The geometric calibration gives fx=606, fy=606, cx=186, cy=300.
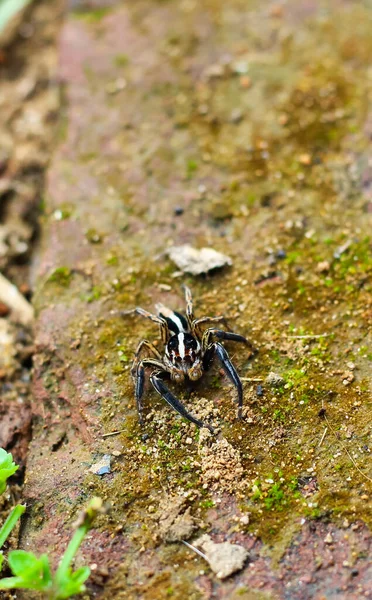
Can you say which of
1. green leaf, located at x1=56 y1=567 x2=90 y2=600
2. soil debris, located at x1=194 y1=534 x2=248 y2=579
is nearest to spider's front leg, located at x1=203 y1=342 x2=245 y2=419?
soil debris, located at x1=194 y1=534 x2=248 y2=579

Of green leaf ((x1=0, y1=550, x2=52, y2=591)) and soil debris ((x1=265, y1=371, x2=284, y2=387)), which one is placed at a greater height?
green leaf ((x1=0, y1=550, x2=52, y2=591))

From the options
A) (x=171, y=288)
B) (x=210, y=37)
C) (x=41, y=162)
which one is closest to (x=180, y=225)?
(x=171, y=288)

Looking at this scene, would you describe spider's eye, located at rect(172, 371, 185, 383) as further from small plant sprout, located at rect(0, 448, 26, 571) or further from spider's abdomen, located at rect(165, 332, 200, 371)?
small plant sprout, located at rect(0, 448, 26, 571)

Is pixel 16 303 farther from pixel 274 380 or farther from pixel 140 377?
pixel 274 380

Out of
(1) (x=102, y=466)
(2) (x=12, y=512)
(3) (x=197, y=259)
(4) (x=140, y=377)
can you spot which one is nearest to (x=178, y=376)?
(4) (x=140, y=377)

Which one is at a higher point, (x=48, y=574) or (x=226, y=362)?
(x=48, y=574)

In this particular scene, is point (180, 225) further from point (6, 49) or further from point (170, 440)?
point (6, 49)

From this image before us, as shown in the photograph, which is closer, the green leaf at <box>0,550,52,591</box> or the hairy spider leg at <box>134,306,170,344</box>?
the green leaf at <box>0,550,52,591</box>

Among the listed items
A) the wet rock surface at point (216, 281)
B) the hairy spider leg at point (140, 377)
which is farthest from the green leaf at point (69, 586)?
the hairy spider leg at point (140, 377)
